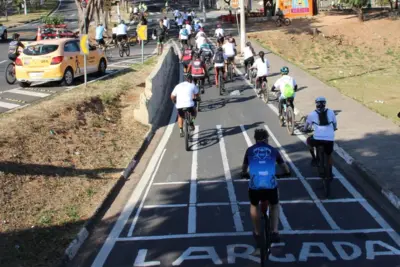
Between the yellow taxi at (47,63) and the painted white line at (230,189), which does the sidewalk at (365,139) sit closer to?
the painted white line at (230,189)

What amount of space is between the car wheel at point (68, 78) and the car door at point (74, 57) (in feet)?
0.77

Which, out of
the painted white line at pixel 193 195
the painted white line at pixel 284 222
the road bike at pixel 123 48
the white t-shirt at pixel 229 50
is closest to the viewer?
the painted white line at pixel 284 222

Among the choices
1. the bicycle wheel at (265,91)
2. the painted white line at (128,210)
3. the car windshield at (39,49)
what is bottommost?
the painted white line at (128,210)

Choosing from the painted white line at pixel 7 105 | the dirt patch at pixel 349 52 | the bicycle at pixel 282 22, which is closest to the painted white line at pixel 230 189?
the painted white line at pixel 7 105

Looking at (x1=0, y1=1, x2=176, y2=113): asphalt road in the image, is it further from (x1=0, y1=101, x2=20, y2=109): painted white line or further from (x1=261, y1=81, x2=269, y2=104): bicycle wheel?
(x1=261, y1=81, x2=269, y2=104): bicycle wheel

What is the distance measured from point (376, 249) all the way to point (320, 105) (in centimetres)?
318

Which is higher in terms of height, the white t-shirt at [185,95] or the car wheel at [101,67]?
the car wheel at [101,67]

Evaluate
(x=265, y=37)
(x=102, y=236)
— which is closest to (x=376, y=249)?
(x=102, y=236)

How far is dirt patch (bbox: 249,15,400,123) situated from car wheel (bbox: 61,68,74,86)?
35.8 feet

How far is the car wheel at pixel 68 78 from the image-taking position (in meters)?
20.7

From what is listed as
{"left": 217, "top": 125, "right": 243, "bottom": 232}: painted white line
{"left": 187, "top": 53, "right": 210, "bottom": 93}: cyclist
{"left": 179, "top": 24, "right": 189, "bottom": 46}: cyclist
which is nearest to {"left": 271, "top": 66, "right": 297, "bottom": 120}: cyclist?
{"left": 217, "top": 125, "right": 243, "bottom": 232}: painted white line

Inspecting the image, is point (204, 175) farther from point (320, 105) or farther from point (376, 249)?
point (376, 249)

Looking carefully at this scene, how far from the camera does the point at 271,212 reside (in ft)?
25.4

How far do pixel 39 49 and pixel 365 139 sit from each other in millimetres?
12035
